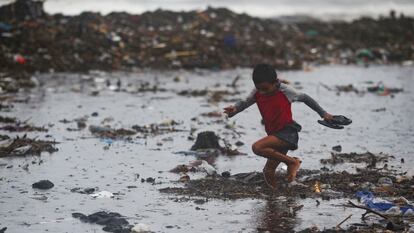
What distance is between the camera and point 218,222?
5.01 meters

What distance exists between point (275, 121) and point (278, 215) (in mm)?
1091

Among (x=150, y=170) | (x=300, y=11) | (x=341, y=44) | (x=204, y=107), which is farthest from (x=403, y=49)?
(x=150, y=170)

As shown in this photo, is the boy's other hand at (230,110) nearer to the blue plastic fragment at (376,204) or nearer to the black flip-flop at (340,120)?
the black flip-flop at (340,120)

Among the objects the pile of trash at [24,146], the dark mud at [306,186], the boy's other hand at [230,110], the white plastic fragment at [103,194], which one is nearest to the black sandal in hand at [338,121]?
the dark mud at [306,186]

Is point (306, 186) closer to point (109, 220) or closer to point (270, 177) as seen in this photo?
point (270, 177)

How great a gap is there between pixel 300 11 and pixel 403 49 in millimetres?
3925

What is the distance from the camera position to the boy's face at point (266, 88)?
5.91 meters

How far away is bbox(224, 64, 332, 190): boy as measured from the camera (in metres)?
5.96

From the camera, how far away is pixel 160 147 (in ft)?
26.2

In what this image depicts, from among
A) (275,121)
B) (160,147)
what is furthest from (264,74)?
(160,147)

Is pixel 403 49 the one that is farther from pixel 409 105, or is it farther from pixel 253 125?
pixel 253 125

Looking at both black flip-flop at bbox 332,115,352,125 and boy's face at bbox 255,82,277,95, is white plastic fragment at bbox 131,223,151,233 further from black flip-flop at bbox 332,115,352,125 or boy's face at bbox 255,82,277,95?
black flip-flop at bbox 332,115,352,125

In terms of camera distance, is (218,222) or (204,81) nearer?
(218,222)

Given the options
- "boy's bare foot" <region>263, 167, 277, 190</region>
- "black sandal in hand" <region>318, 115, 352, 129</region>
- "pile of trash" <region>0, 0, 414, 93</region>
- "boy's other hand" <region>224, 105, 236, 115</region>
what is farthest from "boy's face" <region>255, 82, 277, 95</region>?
"pile of trash" <region>0, 0, 414, 93</region>
